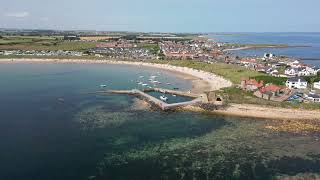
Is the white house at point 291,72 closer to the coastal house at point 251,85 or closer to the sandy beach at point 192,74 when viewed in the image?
the sandy beach at point 192,74

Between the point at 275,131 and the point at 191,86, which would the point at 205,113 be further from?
the point at 191,86

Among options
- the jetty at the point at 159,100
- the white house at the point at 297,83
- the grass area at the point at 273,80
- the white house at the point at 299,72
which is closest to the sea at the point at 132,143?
the jetty at the point at 159,100

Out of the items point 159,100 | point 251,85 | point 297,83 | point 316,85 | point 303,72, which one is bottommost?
point 159,100

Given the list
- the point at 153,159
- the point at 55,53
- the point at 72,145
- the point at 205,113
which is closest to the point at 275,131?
the point at 205,113

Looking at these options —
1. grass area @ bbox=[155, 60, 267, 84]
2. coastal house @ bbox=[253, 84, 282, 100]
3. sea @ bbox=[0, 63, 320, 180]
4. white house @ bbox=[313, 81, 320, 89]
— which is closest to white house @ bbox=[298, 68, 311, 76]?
grass area @ bbox=[155, 60, 267, 84]

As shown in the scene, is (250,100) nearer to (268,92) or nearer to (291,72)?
(268,92)

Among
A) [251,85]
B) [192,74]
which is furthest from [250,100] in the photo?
[192,74]

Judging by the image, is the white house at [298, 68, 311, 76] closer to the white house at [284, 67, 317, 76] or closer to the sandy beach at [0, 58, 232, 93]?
the white house at [284, 67, 317, 76]
